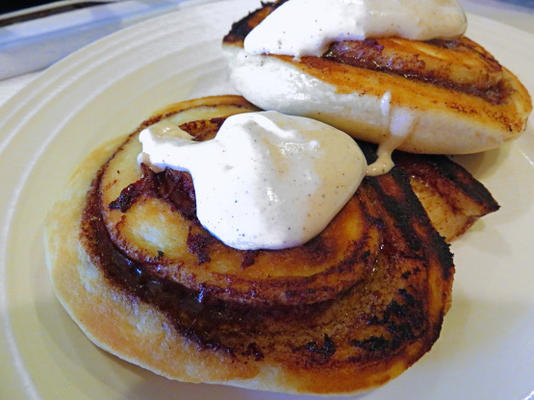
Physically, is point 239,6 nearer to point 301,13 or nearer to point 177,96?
point 177,96

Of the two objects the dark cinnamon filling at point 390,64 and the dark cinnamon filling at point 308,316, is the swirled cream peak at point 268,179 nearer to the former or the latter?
the dark cinnamon filling at point 308,316

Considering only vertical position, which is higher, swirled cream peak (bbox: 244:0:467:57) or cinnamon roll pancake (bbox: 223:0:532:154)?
swirled cream peak (bbox: 244:0:467:57)

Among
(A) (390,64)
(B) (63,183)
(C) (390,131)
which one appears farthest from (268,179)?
(B) (63,183)

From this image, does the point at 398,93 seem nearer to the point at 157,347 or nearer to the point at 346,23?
the point at 346,23

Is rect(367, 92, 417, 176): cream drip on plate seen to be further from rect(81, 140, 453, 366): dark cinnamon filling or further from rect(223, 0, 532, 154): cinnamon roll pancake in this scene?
rect(81, 140, 453, 366): dark cinnamon filling

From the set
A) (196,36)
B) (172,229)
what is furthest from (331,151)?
(196,36)

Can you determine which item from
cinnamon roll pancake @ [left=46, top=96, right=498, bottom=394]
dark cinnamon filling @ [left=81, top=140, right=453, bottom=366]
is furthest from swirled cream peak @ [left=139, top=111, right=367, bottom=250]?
dark cinnamon filling @ [left=81, top=140, right=453, bottom=366]

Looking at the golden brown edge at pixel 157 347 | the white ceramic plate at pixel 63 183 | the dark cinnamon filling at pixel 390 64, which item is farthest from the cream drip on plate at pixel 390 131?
the golden brown edge at pixel 157 347
